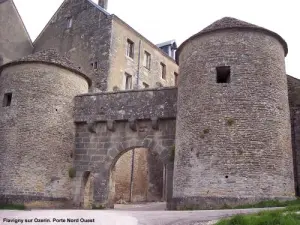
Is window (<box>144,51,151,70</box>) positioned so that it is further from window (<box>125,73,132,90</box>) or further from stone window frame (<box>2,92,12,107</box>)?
stone window frame (<box>2,92,12,107</box>)

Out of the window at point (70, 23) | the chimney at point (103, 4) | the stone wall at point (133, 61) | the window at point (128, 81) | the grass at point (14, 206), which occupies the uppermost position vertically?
the chimney at point (103, 4)

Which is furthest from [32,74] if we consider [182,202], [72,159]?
[182,202]

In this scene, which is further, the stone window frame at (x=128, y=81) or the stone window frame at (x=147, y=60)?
the stone window frame at (x=147, y=60)

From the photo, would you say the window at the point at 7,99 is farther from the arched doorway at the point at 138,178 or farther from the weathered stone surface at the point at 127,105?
the arched doorway at the point at 138,178

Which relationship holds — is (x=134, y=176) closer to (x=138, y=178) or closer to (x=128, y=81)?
(x=138, y=178)

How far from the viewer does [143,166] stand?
21.6 metres

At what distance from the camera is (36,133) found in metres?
14.1

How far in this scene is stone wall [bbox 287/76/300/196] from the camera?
12.3m

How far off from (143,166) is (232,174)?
1127 cm

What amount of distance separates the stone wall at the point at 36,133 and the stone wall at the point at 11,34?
753 centimetres

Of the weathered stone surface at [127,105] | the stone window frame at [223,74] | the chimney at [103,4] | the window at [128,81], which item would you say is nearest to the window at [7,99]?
the weathered stone surface at [127,105]

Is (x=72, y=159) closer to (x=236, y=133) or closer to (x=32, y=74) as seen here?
(x=32, y=74)

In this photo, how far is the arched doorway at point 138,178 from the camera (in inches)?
771

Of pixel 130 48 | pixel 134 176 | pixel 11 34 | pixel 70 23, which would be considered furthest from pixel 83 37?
pixel 134 176
